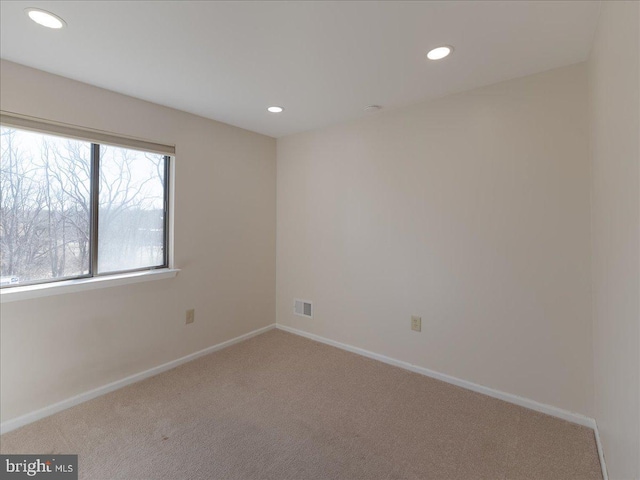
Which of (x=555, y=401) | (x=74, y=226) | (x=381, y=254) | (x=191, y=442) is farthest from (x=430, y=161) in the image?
(x=74, y=226)

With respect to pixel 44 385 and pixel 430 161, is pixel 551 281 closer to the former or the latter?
pixel 430 161

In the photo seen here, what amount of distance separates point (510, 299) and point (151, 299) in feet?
9.32

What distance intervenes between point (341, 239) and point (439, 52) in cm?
181

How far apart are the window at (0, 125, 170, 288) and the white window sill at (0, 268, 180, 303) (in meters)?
0.09

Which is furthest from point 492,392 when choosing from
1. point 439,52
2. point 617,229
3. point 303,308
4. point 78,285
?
point 78,285

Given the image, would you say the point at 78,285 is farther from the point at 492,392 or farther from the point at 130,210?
the point at 492,392

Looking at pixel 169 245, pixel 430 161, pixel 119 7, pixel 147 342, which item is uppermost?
pixel 119 7

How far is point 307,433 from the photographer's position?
6.33ft

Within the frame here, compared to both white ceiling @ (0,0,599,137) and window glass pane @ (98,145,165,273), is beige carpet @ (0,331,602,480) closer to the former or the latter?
window glass pane @ (98,145,165,273)

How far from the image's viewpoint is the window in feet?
6.54

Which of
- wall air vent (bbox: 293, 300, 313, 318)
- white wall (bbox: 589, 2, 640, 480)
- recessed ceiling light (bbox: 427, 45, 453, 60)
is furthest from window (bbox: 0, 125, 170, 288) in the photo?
white wall (bbox: 589, 2, 640, 480)

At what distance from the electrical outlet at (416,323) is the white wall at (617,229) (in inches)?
45.6

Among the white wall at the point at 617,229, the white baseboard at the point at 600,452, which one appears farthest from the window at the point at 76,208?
the white baseboard at the point at 600,452

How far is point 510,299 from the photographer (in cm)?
223
